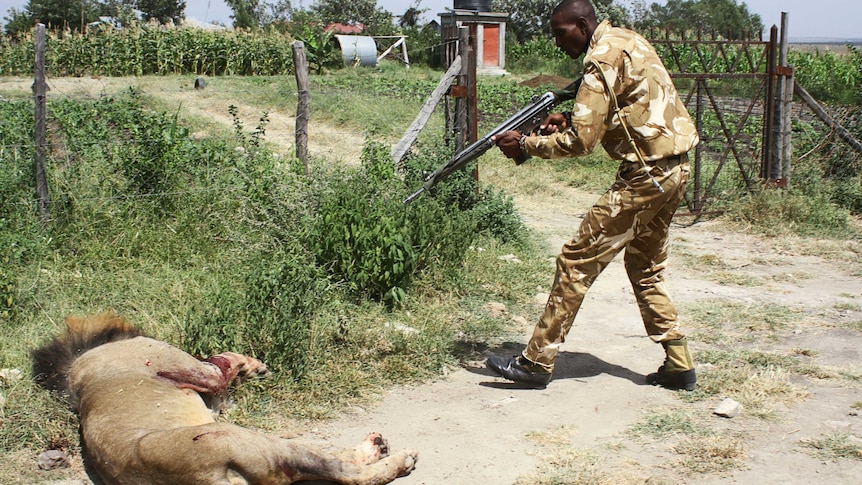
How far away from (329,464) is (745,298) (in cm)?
410

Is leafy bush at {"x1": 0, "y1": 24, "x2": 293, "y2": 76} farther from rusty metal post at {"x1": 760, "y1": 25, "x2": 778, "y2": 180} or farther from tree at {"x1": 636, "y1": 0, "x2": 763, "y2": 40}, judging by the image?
tree at {"x1": 636, "y1": 0, "x2": 763, "y2": 40}

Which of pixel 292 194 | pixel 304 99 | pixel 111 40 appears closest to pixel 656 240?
pixel 292 194

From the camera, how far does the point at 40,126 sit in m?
5.91

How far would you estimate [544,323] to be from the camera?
4.50m

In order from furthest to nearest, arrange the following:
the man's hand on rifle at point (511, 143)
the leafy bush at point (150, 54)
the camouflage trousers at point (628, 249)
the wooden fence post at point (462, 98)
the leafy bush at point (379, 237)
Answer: the leafy bush at point (150, 54) → the wooden fence post at point (462, 98) → the leafy bush at point (379, 237) → the man's hand on rifle at point (511, 143) → the camouflage trousers at point (628, 249)

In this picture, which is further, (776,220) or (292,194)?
(776,220)

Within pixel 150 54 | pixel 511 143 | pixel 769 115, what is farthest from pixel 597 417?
pixel 150 54

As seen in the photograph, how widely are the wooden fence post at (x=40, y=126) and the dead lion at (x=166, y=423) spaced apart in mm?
2124

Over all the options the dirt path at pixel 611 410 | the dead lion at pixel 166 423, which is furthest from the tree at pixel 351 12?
the dead lion at pixel 166 423

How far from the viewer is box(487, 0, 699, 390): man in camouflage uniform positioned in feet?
13.7

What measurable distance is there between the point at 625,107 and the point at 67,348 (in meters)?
3.11

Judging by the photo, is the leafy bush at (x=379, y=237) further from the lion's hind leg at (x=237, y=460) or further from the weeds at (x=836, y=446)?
the weeds at (x=836, y=446)

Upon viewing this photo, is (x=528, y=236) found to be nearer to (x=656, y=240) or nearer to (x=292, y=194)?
(x=292, y=194)

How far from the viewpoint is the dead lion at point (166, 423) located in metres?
3.21
